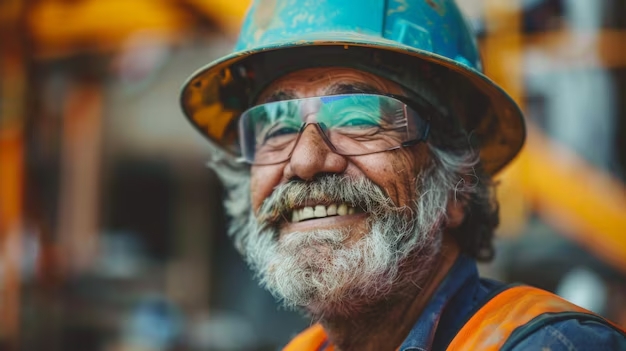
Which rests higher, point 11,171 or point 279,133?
point 279,133

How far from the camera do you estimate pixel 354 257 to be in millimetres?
1916

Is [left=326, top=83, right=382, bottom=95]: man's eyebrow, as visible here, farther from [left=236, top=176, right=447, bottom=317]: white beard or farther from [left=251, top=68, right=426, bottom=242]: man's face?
[left=236, top=176, right=447, bottom=317]: white beard

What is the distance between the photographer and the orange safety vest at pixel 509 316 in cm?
159

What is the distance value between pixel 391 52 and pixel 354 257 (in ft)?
2.06

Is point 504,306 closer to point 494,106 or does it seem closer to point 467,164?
point 467,164

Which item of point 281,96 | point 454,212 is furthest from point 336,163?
point 454,212

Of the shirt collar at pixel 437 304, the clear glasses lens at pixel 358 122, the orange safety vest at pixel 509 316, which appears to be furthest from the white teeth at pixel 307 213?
the orange safety vest at pixel 509 316

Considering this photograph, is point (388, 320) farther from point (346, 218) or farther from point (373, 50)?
point (373, 50)

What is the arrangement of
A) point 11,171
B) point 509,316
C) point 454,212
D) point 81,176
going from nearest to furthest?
1. point 509,316
2. point 454,212
3. point 11,171
4. point 81,176

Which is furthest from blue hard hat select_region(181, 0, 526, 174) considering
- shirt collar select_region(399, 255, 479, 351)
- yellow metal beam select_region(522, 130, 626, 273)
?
yellow metal beam select_region(522, 130, 626, 273)

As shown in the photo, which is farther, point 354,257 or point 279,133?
point 279,133

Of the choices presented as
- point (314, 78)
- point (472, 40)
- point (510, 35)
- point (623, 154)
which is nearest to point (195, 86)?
point (314, 78)

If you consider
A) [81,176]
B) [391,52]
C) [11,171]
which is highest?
[391,52]

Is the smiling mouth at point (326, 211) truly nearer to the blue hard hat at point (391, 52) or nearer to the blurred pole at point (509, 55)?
the blue hard hat at point (391, 52)
